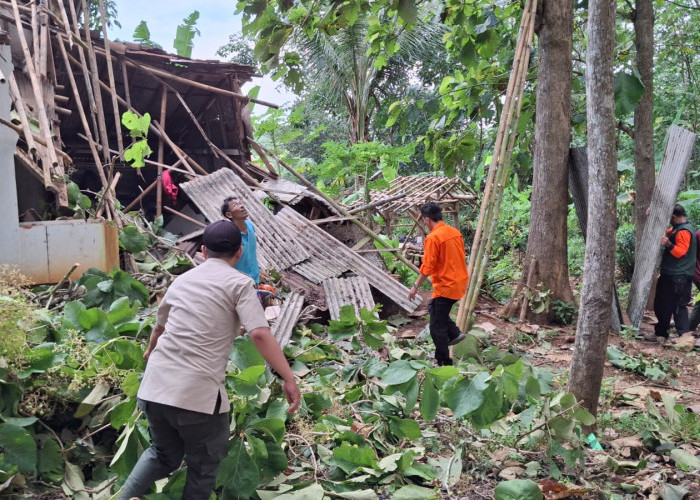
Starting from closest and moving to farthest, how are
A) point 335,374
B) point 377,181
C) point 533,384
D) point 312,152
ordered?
point 533,384 < point 335,374 < point 377,181 < point 312,152

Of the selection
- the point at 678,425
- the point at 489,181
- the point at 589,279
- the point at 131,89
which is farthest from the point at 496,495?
the point at 131,89

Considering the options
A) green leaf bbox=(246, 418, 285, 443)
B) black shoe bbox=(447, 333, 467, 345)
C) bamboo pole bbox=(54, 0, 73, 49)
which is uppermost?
bamboo pole bbox=(54, 0, 73, 49)

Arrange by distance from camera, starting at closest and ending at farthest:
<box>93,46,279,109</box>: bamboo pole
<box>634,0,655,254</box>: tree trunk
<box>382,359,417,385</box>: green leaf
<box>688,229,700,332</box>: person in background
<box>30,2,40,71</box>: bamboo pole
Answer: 1. <box>382,359,417,385</box>: green leaf
2. <box>30,2,40,71</box>: bamboo pole
3. <box>688,229,700,332</box>: person in background
4. <box>634,0,655,254</box>: tree trunk
5. <box>93,46,279,109</box>: bamboo pole

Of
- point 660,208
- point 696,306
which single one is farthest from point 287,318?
point 696,306

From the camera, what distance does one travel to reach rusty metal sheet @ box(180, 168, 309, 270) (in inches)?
298

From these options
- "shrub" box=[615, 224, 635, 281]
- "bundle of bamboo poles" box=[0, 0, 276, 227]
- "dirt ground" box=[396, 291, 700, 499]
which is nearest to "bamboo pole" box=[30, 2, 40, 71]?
"bundle of bamboo poles" box=[0, 0, 276, 227]

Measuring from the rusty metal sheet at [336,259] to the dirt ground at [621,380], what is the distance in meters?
0.41

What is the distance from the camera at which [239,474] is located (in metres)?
2.76

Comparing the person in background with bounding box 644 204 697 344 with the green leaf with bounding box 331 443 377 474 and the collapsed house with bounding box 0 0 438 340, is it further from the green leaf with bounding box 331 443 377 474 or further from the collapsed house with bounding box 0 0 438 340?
the green leaf with bounding box 331 443 377 474

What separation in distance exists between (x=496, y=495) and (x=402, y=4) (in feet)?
8.79

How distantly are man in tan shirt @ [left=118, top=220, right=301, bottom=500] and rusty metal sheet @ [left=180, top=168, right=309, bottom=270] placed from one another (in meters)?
4.59

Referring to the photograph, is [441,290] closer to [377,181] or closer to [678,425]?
[678,425]

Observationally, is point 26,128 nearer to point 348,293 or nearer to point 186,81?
point 348,293

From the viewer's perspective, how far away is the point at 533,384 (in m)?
3.15
